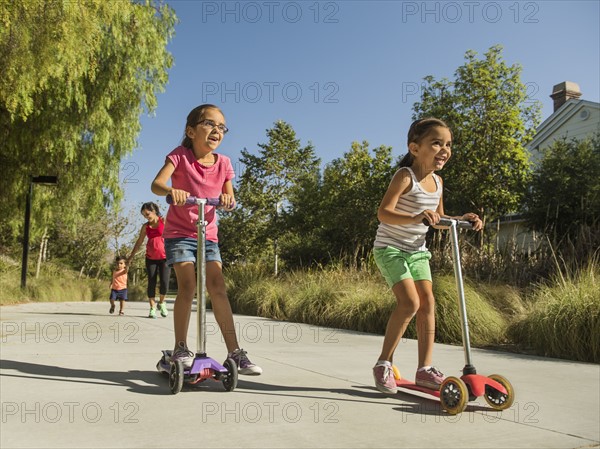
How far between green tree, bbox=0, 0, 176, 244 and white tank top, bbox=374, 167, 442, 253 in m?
7.14

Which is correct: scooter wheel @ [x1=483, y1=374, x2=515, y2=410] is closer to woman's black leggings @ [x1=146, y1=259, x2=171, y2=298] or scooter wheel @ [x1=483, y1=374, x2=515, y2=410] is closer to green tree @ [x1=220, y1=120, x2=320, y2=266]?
woman's black leggings @ [x1=146, y1=259, x2=171, y2=298]

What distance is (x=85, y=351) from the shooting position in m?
4.79

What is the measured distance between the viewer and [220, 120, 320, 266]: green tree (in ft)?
113

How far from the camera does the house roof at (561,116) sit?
23.4 meters

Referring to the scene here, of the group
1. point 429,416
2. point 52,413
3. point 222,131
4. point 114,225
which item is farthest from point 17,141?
point 114,225

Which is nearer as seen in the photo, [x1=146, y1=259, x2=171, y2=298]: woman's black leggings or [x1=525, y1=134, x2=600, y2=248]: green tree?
[x1=146, y1=259, x2=171, y2=298]: woman's black leggings

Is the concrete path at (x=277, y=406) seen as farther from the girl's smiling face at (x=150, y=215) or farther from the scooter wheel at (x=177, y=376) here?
the girl's smiling face at (x=150, y=215)

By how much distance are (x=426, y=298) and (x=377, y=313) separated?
14.4 feet

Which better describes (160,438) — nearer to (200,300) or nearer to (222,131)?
(200,300)

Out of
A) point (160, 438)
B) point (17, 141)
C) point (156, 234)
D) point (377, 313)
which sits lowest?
point (160, 438)

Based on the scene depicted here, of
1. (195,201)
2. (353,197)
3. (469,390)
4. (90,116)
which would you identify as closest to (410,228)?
(469,390)

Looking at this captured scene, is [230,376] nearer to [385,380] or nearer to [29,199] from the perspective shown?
[385,380]

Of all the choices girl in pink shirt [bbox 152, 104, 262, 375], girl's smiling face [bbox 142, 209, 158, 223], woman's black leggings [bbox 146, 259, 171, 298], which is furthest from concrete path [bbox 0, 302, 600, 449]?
woman's black leggings [bbox 146, 259, 171, 298]

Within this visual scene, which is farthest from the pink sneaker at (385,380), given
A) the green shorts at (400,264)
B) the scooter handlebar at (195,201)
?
the scooter handlebar at (195,201)
